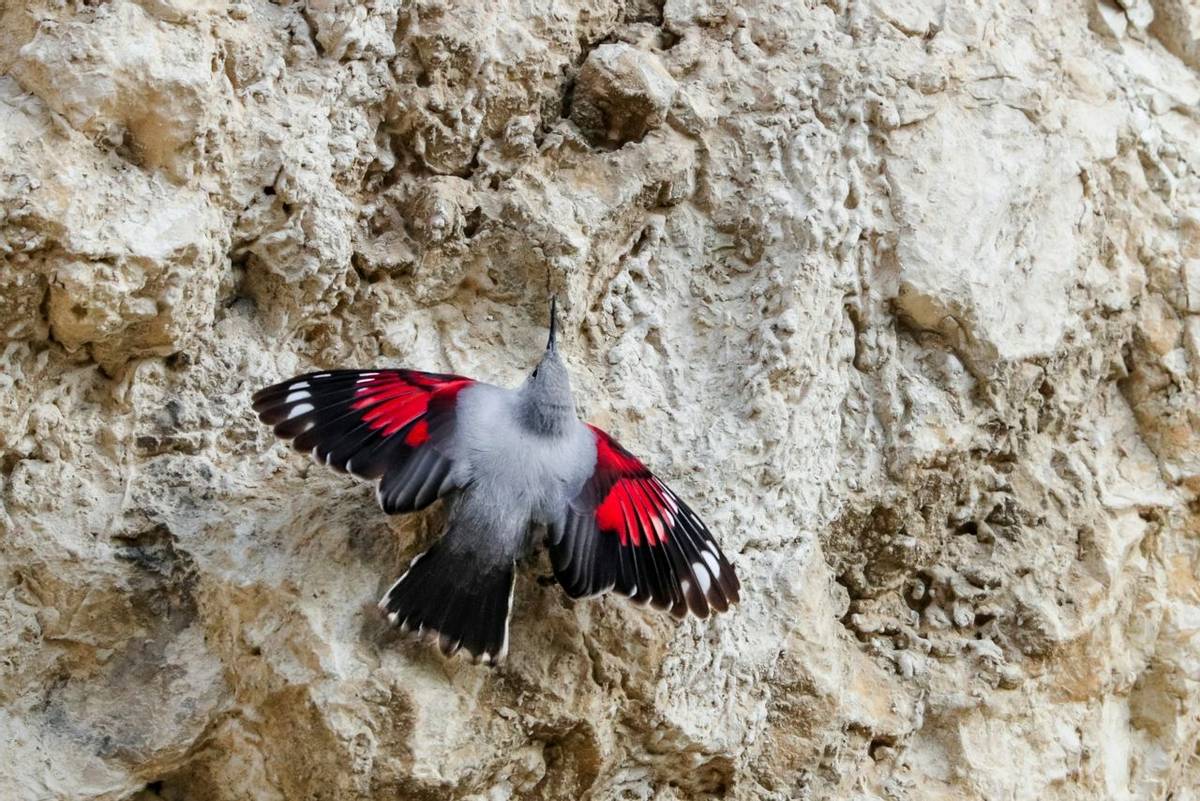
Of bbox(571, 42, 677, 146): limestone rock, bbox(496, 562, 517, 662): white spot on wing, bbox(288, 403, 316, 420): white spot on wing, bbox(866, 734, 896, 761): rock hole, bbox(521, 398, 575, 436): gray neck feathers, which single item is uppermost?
bbox(571, 42, 677, 146): limestone rock

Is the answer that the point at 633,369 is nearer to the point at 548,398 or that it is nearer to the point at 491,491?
the point at 548,398

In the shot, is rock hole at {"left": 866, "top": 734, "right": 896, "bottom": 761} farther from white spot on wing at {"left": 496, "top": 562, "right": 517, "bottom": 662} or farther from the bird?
white spot on wing at {"left": 496, "top": 562, "right": 517, "bottom": 662}

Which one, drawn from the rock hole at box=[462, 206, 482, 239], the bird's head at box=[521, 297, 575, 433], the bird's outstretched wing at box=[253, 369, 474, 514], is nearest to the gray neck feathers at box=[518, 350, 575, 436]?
the bird's head at box=[521, 297, 575, 433]

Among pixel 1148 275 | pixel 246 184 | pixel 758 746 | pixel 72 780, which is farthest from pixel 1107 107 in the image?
pixel 72 780

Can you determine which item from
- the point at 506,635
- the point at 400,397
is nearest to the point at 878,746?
the point at 506,635

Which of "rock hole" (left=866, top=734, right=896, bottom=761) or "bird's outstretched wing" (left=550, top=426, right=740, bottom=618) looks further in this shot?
"rock hole" (left=866, top=734, right=896, bottom=761)

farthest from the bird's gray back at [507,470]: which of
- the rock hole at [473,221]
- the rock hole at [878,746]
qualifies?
the rock hole at [878,746]
